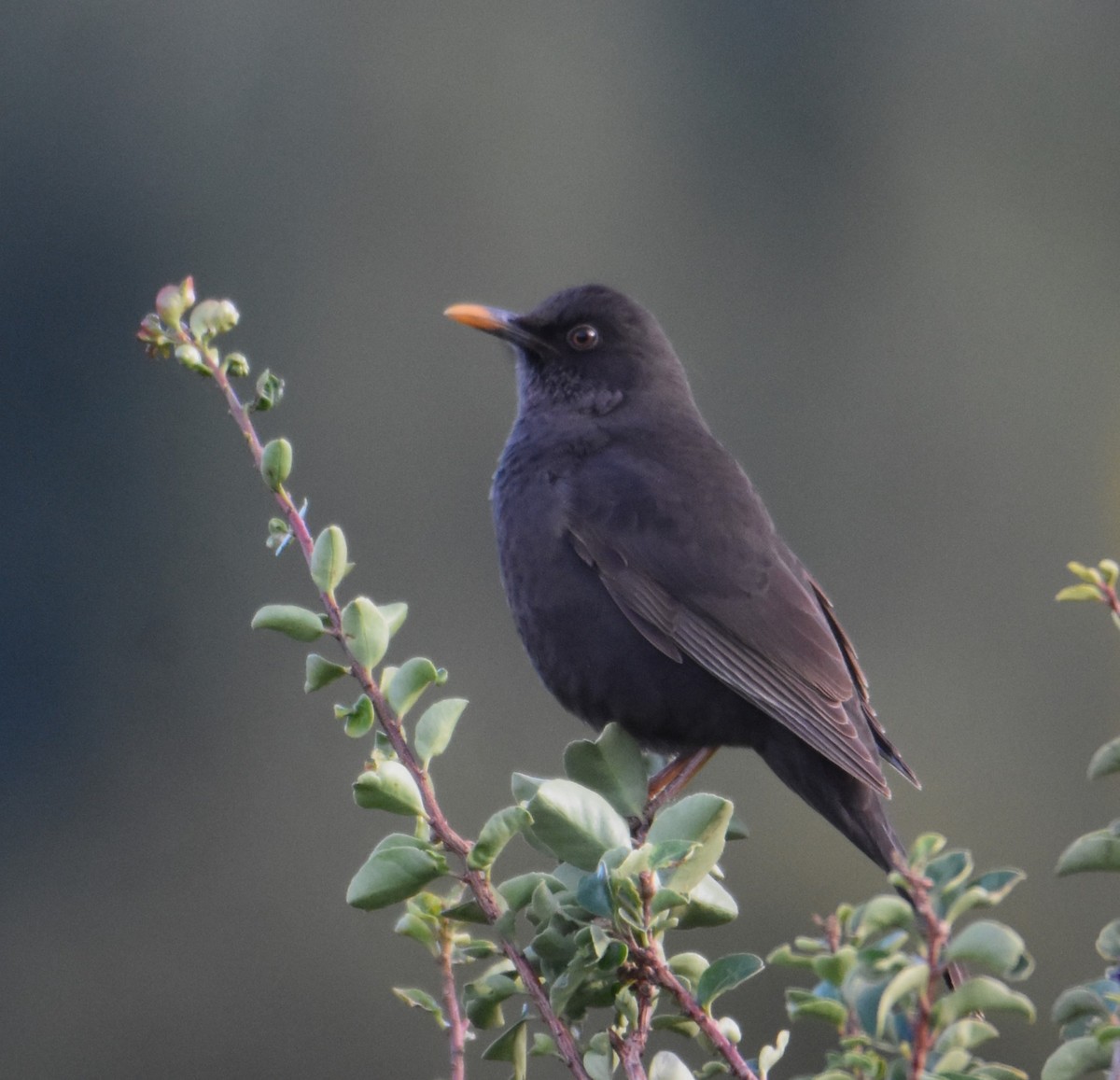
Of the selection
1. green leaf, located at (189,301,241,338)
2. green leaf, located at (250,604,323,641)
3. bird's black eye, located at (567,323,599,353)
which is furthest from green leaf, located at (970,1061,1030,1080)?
bird's black eye, located at (567,323,599,353)

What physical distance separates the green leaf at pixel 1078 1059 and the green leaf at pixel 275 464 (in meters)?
1.40

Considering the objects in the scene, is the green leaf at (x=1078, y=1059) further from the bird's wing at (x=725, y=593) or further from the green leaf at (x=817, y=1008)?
the bird's wing at (x=725, y=593)

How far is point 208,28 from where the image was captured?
33406 mm

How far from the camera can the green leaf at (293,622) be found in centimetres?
294

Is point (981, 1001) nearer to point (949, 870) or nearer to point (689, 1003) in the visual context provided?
point (949, 870)

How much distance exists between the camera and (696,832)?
2.62 m

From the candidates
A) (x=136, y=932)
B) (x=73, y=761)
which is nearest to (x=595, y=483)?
(x=136, y=932)

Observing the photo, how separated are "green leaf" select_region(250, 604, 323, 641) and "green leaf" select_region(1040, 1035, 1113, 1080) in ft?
4.07

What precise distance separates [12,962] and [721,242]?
14.6 metres

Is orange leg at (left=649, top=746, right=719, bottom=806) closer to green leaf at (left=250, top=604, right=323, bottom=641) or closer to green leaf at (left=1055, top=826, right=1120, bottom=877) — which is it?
green leaf at (left=250, top=604, right=323, bottom=641)

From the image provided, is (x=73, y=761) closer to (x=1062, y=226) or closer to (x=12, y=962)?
(x=12, y=962)

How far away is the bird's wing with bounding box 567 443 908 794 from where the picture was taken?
475cm

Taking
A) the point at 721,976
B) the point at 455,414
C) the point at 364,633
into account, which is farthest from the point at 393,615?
the point at 455,414

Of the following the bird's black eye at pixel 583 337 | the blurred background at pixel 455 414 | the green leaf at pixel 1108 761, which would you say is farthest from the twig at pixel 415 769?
the blurred background at pixel 455 414
